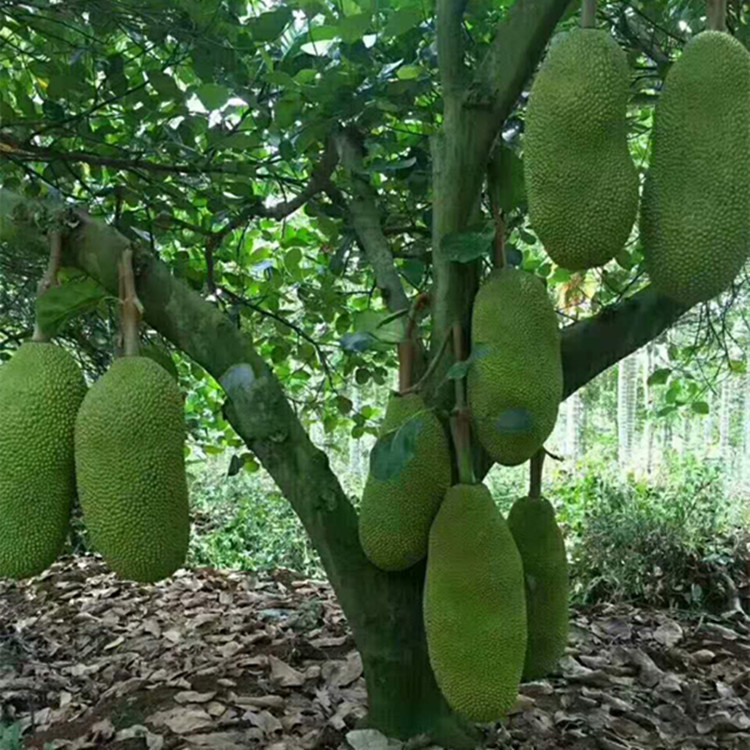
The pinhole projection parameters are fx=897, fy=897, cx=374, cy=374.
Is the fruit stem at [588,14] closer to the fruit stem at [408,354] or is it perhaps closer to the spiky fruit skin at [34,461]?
the fruit stem at [408,354]

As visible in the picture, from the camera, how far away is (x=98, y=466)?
993mm

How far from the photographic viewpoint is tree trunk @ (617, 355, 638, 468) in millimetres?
10442

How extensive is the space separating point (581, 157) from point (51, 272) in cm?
67

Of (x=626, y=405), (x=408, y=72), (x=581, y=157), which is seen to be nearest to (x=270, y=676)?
Result: (x=408, y=72)

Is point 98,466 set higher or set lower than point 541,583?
higher

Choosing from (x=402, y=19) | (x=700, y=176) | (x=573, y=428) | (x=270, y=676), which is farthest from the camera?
(x=573, y=428)

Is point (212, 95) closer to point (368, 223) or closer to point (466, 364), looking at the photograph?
point (368, 223)

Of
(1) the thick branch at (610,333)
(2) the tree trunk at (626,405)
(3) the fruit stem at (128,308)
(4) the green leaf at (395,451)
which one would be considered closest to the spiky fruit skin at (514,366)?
(4) the green leaf at (395,451)

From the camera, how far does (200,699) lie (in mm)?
2004

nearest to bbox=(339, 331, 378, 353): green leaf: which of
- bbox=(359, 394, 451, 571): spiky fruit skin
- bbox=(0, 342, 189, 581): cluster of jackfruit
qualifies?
bbox=(359, 394, 451, 571): spiky fruit skin

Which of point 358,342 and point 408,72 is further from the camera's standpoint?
point 408,72

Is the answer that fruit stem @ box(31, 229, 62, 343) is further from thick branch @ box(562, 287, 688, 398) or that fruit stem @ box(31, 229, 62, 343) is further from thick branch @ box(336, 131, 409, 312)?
thick branch @ box(562, 287, 688, 398)

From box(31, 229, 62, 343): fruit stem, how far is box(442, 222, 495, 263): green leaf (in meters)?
0.52

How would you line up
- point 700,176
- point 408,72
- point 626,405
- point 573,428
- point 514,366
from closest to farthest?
point 700,176
point 514,366
point 408,72
point 626,405
point 573,428
